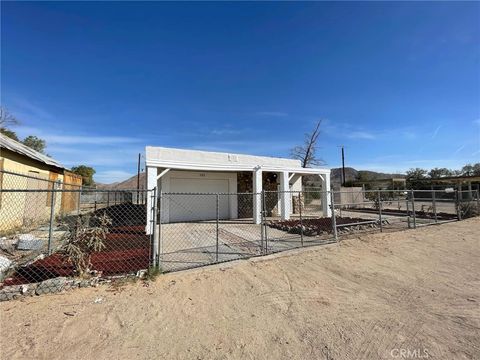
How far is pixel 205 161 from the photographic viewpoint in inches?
556

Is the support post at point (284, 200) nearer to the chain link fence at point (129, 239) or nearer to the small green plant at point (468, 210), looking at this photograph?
the chain link fence at point (129, 239)

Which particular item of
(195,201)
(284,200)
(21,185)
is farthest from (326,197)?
(21,185)

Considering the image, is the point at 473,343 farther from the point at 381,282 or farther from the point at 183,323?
the point at 183,323

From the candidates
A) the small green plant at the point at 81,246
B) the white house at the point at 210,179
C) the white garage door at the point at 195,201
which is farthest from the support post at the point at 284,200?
the small green plant at the point at 81,246

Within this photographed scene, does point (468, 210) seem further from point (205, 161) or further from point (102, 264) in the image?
point (102, 264)

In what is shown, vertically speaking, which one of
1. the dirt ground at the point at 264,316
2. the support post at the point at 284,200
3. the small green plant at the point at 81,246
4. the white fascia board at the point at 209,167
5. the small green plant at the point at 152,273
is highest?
the white fascia board at the point at 209,167

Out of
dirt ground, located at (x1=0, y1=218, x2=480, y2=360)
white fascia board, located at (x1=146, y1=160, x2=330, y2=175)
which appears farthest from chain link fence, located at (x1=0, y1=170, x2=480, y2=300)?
white fascia board, located at (x1=146, y1=160, x2=330, y2=175)

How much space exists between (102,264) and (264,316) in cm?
386

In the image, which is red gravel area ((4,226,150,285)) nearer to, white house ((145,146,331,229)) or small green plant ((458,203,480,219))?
white house ((145,146,331,229))

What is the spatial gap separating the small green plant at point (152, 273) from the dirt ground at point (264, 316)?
Answer: 0.60 feet

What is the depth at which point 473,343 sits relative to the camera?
2.93 metres

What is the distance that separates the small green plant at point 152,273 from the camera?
480cm

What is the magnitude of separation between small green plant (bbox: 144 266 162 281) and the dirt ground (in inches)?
7.2

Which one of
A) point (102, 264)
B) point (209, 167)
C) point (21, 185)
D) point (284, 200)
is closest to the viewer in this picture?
point (102, 264)
